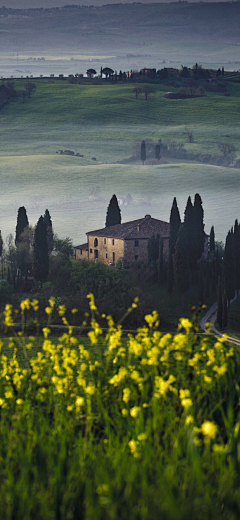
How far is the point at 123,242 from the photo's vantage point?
77688 millimetres

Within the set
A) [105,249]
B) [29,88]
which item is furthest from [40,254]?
[29,88]

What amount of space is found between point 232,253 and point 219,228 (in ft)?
228

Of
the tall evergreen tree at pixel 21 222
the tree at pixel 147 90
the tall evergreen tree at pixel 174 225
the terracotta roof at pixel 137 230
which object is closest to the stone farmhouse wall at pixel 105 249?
the terracotta roof at pixel 137 230

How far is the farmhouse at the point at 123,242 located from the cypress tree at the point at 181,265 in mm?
8186

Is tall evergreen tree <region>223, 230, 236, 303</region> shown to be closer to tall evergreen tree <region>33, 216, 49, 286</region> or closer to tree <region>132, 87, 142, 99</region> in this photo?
tall evergreen tree <region>33, 216, 49, 286</region>

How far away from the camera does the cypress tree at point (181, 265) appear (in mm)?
67312

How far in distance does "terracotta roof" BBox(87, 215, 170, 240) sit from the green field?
56904mm

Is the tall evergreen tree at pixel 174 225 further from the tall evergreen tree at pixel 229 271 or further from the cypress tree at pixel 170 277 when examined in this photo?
the tall evergreen tree at pixel 229 271

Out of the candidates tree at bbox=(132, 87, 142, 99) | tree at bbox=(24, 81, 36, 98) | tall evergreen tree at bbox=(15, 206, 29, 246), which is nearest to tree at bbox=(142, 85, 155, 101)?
tree at bbox=(132, 87, 142, 99)

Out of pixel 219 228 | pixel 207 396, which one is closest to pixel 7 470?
pixel 207 396

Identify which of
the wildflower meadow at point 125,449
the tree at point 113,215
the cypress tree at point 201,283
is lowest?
the cypress tree at point 201,283

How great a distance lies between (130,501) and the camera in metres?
9.77

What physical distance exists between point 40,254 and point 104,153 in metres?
118

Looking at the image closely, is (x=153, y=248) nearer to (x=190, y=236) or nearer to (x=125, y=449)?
(x=190, y=236)
